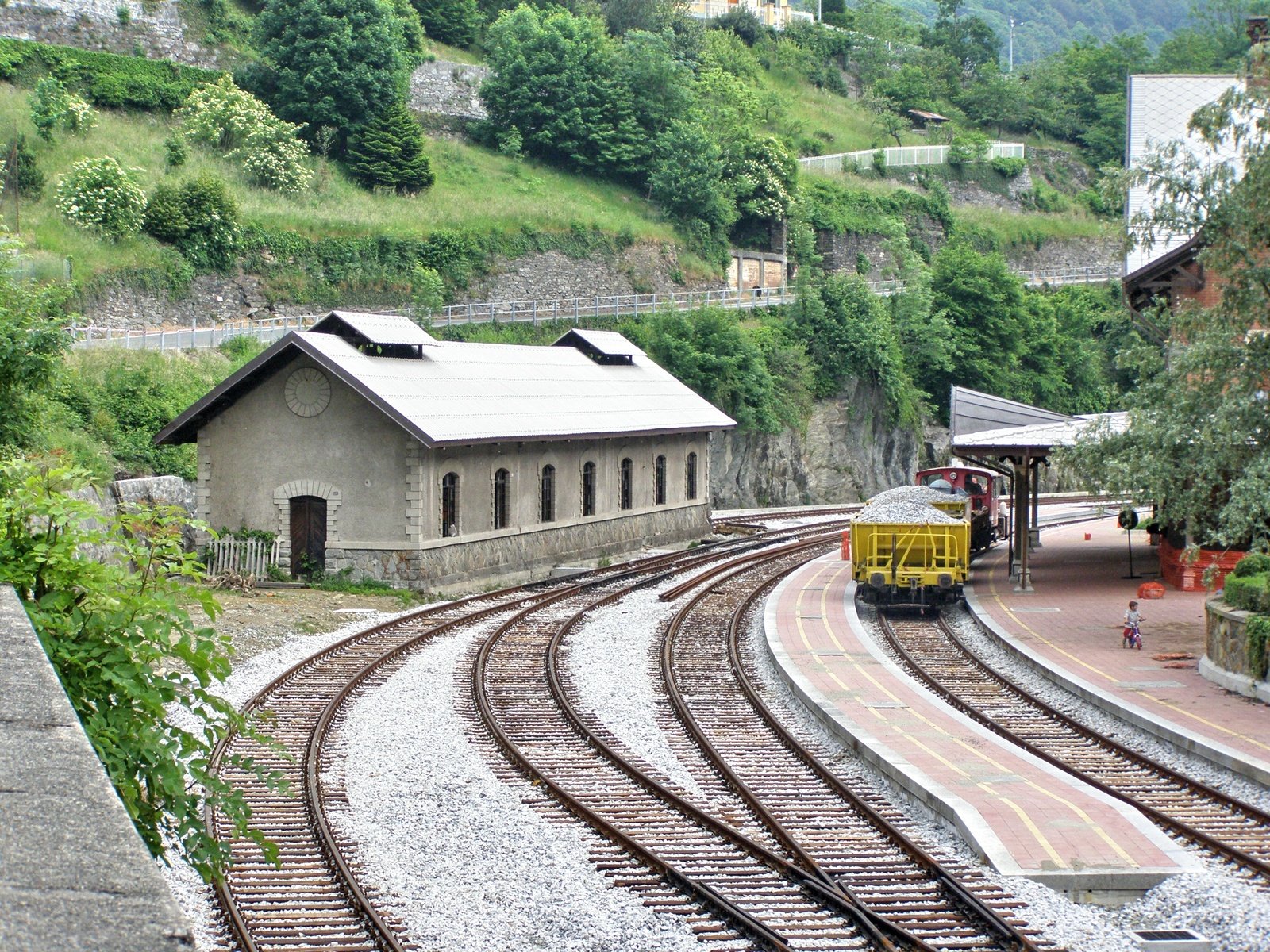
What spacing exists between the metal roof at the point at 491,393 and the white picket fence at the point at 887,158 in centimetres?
5147

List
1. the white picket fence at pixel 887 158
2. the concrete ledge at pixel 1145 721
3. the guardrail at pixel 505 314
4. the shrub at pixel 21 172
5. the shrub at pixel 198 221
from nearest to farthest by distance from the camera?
the concrete ledge at pixel 1145 721 < the guardrail at pixel 505 314 < the shrub at pixel 21 172 < the shrub at pixel 198 221 < the white picket fence at pixel 887 158

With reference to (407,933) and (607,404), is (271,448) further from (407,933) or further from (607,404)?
(407,933)

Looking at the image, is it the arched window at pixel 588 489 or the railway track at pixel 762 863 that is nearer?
the railway track at pixel 762 863

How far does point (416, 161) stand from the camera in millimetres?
65875

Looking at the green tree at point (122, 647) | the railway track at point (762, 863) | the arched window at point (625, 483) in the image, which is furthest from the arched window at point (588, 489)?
the green tree at point (122, 647)

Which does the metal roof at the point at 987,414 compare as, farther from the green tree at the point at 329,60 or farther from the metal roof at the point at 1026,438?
the green tree at the point at 329,60

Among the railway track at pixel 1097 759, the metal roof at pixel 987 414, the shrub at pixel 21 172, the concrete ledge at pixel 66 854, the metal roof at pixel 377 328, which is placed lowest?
the railway track at pixel 1097 759

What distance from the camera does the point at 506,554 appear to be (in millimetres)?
31938

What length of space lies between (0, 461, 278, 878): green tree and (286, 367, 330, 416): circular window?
70.5 feet

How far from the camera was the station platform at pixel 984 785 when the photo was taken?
1109 centimetres

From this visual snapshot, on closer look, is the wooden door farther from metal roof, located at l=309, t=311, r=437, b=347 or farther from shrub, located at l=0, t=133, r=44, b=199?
shrub, located at l=0, t=133, r=44, b=199

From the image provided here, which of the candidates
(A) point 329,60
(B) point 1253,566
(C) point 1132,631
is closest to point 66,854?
(B) point 1253,566

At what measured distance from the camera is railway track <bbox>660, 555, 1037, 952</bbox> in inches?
405

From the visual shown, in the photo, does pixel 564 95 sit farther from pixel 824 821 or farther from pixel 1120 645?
pixel 824 821
